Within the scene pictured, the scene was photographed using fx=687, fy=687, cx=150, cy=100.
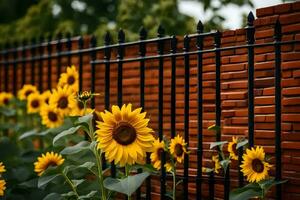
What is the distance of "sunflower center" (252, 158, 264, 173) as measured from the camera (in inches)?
154

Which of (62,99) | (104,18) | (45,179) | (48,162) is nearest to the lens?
(45,179)

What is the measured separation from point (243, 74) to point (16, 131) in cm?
257

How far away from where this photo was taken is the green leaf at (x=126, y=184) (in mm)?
3660

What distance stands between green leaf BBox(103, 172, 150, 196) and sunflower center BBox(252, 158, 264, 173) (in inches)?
25.1

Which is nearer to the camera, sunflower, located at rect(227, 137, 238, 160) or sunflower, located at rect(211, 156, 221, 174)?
sunflower, located at rect(227, 137, 238, 160)

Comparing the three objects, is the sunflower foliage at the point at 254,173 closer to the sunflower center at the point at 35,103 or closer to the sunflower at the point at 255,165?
the sunflower at the point at 255,165

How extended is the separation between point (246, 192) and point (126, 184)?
692 mm

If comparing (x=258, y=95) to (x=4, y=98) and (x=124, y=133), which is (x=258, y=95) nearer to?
(x=124, y=133)

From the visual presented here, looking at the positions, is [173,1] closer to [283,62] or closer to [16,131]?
[16,131]

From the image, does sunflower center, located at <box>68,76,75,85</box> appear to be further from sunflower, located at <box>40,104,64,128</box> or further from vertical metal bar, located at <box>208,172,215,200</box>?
vertical metal bar, located at <box>208,172,215,200</box>

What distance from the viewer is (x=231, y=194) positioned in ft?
12.9

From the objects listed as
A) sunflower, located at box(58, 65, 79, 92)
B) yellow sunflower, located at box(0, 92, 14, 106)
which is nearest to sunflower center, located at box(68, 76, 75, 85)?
sunflower, located at box(58, 65, 79, 92)

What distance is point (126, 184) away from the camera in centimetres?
372

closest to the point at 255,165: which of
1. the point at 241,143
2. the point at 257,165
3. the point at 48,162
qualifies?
the point at 257,165
